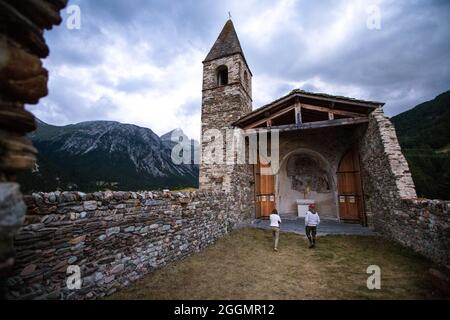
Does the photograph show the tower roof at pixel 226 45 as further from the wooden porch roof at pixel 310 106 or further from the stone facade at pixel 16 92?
the stone facade at pixel 16 92

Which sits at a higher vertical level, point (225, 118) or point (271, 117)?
point (225, 118)

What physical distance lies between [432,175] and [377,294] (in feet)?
101

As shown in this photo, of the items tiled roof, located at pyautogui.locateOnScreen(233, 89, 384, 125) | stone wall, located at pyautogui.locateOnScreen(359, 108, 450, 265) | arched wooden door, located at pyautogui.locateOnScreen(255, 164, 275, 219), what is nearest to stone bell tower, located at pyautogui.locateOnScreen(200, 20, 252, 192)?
tiled roof, located at pyautogui.locateOnScreen(233, 89, 384, 125)

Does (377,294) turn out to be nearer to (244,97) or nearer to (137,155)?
(244,97)

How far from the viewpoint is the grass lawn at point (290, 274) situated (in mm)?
3850

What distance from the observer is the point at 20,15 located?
1.40m

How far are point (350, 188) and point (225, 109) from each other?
7409mm

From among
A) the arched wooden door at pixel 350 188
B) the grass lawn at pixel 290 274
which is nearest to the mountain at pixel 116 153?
the arched wooden door at pixel 350 188

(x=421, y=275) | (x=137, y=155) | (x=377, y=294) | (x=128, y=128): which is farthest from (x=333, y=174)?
(x=128, y=128)

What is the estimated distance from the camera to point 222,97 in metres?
11.3

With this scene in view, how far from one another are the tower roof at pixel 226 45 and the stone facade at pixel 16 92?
11608 millimetres

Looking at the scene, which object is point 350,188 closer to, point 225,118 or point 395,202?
point 395,202

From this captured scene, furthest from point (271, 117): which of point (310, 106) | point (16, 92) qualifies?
point (16, 92)

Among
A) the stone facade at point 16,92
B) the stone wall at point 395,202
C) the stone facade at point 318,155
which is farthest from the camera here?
the stone facade at point 318,155
